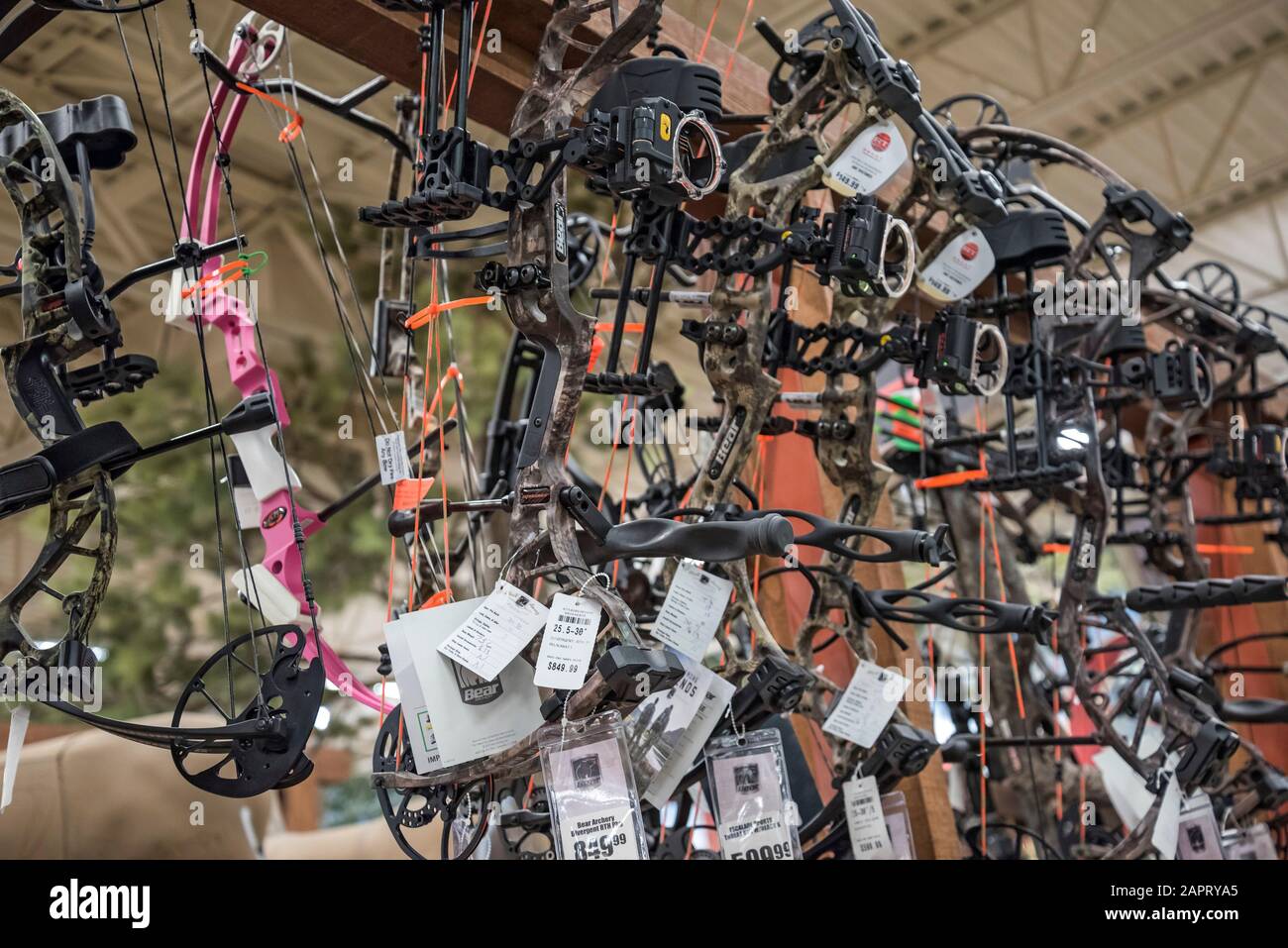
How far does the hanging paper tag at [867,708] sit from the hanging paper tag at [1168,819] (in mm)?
812

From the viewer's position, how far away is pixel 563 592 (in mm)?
1796

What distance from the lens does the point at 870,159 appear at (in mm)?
2258

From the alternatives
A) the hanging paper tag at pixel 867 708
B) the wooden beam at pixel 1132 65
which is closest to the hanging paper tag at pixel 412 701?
the hanging paper tag at pixel 867 708

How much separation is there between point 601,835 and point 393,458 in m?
0.72

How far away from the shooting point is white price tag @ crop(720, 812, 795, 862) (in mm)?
1914

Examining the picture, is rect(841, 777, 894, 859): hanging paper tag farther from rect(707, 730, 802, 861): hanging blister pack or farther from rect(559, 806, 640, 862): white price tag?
rect(559, 806, 640, 862): white price tag

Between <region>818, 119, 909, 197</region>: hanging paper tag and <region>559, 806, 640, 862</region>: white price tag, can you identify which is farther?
<region>818, 119, 909, 197</region>: hanging paper tag

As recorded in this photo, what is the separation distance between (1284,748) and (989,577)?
79.1 inches

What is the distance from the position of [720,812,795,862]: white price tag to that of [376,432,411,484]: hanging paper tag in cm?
75

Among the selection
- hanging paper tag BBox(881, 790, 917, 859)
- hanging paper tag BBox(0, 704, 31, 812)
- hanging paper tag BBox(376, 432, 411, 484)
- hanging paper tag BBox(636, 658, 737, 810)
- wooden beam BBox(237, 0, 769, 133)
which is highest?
wooden beam BBox(237, 0, 769, 133)

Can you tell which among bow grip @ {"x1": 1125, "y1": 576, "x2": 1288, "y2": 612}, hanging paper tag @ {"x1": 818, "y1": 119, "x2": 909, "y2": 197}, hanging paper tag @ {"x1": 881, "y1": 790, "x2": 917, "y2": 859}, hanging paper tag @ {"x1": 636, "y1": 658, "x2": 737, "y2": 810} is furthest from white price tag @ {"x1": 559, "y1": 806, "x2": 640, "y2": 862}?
bow grip @ {"x1": 1125, "y1": 576, "x2": 1288, "y2": 612}

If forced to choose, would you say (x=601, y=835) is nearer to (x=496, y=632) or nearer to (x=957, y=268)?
(x=496, y=632)

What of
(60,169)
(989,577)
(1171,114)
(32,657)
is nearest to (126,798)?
(32,657)
